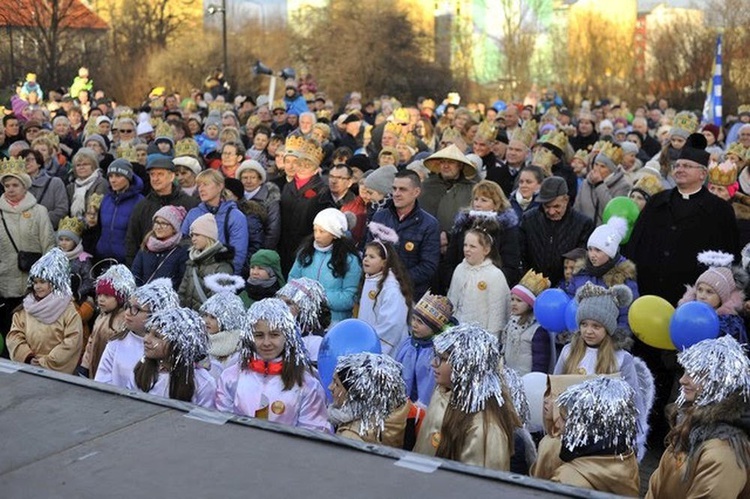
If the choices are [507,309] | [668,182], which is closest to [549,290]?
[507,309]

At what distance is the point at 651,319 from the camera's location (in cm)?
703

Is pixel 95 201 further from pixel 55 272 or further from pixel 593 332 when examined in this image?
pixel 593 332

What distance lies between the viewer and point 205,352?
20.5 ft

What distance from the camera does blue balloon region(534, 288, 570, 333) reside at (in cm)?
716

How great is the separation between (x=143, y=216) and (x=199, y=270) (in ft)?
4.86

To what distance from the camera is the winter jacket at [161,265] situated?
8609mm

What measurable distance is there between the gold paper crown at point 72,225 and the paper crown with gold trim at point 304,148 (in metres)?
2.00

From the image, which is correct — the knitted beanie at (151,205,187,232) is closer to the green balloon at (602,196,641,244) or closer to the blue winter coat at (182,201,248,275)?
the blue winter coat at (182,201,248,275)

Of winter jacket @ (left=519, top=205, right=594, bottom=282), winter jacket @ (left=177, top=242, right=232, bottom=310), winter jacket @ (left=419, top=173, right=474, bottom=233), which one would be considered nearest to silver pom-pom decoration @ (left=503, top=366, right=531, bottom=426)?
winter jacket @ (left=519, top=205, right=594, bottom=282)

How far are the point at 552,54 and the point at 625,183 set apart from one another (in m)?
41.4

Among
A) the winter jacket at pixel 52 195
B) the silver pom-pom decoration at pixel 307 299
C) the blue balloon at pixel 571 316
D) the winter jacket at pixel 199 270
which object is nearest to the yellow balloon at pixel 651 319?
the blue balloon at pixel 571 316

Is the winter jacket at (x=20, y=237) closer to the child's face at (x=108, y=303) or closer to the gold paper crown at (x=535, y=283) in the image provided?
the child's face at (x=108, y=303)

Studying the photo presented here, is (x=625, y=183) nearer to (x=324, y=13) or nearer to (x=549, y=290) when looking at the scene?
(x=549, y=290)

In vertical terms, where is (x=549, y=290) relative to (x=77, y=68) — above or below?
below
